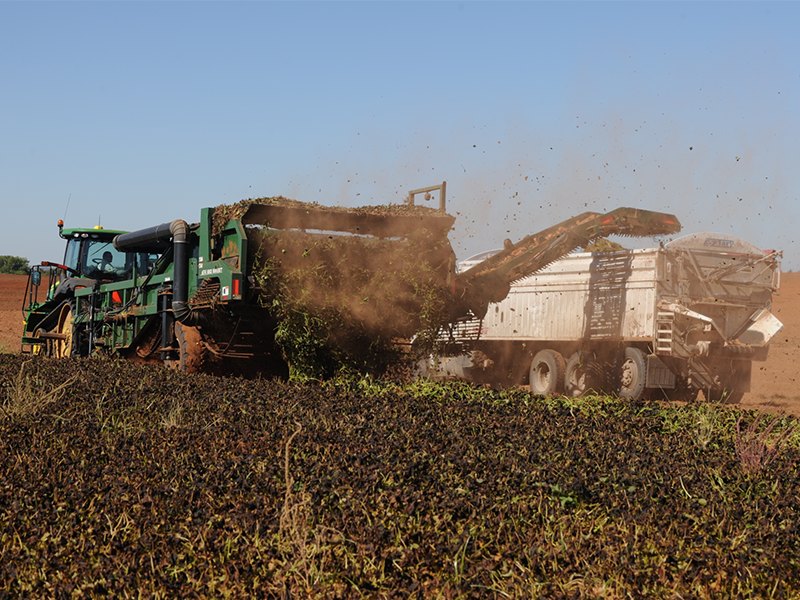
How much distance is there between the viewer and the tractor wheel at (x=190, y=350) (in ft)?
39.2

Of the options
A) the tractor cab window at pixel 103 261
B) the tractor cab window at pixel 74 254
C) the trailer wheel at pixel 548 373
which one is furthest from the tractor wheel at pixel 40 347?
the trailer wheel at pixel 548 373

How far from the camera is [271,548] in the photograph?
3.81m

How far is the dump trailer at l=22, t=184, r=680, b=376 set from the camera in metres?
10.8

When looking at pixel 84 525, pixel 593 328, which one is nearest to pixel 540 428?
pixel 84 525

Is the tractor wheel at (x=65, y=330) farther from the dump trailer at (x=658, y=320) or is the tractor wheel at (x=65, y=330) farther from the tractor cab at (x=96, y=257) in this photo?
the dump trailer at (x=658, y=320)

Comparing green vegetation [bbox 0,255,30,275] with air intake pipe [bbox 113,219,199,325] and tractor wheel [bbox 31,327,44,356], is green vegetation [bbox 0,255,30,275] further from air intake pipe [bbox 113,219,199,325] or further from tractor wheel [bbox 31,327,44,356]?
air intake pipe [bbox 113,219,199,325]

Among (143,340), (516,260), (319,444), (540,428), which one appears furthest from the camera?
(143,340)

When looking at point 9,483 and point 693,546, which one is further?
point 9,483

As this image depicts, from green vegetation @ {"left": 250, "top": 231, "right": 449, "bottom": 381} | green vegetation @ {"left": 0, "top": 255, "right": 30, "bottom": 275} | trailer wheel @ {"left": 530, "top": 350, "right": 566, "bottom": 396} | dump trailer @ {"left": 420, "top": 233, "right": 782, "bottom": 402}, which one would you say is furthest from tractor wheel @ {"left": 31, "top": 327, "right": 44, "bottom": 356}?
green vegetation @ {"left": 0, "top": 255, "right": 30, "bottom": 275}

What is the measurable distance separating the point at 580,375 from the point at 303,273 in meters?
6.30

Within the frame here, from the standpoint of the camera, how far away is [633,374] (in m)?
13.3

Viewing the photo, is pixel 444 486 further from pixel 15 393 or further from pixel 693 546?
pixel 15 393

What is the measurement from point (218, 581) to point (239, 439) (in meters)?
2.59

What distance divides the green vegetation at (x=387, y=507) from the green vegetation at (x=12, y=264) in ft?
254
